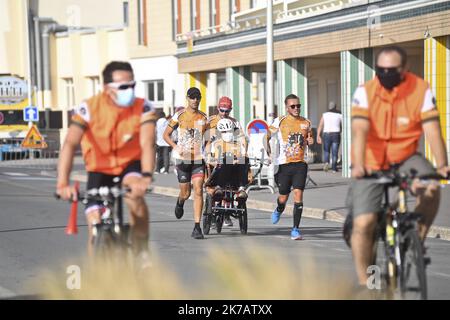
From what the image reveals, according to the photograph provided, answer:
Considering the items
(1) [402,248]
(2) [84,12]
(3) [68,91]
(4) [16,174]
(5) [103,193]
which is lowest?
(4) [16,174]

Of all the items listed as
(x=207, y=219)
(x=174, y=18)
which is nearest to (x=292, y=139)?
(x=207, y=219)

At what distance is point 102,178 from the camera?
26.2ft

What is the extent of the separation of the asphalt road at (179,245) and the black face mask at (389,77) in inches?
100

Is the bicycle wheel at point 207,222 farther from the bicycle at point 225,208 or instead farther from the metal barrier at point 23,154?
the metal barrier at point 23,154

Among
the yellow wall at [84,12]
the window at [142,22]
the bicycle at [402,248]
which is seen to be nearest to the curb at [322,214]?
the bicycle at [402,248]

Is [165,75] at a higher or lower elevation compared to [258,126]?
higher

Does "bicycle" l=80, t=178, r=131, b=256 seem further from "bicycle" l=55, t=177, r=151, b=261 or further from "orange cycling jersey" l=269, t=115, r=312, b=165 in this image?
"orange cycling jersey" l=269, t=115, r=312, b=165

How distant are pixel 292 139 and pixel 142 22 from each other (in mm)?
32663

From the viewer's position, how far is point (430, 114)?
764 centimetres

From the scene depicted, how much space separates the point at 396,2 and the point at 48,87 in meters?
34.2

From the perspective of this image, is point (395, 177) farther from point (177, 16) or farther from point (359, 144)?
point (177, 16)

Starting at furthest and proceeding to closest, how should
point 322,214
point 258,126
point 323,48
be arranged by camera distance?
1. point 323,48
2. point 258,126
3. point 322,214

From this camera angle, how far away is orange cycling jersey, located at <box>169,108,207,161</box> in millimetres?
13977

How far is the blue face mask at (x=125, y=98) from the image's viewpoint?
7.74 m
